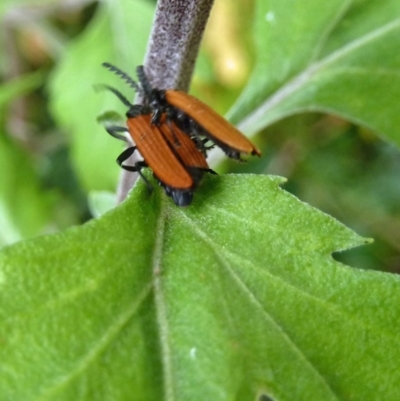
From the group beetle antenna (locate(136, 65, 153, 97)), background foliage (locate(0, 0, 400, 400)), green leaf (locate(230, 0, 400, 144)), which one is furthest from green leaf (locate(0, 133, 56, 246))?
background foliage (locate(0, 0, 400, 400))

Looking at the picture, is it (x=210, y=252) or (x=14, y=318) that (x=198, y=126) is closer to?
(x=210, y=252)

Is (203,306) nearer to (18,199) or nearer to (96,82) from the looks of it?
(96,82)

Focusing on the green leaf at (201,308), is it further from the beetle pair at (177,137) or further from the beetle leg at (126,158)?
the beetle leg at (126,158)

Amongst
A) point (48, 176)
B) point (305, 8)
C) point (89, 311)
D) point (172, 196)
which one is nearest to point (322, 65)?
point (305, 8)

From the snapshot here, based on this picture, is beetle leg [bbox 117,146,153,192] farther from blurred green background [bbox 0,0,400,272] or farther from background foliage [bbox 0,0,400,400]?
blurred green background [bbox 0,0,400,272]

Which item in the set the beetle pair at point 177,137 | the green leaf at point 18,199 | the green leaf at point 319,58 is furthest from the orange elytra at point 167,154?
the green leaf at point 18,199

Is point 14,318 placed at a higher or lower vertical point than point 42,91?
lower
